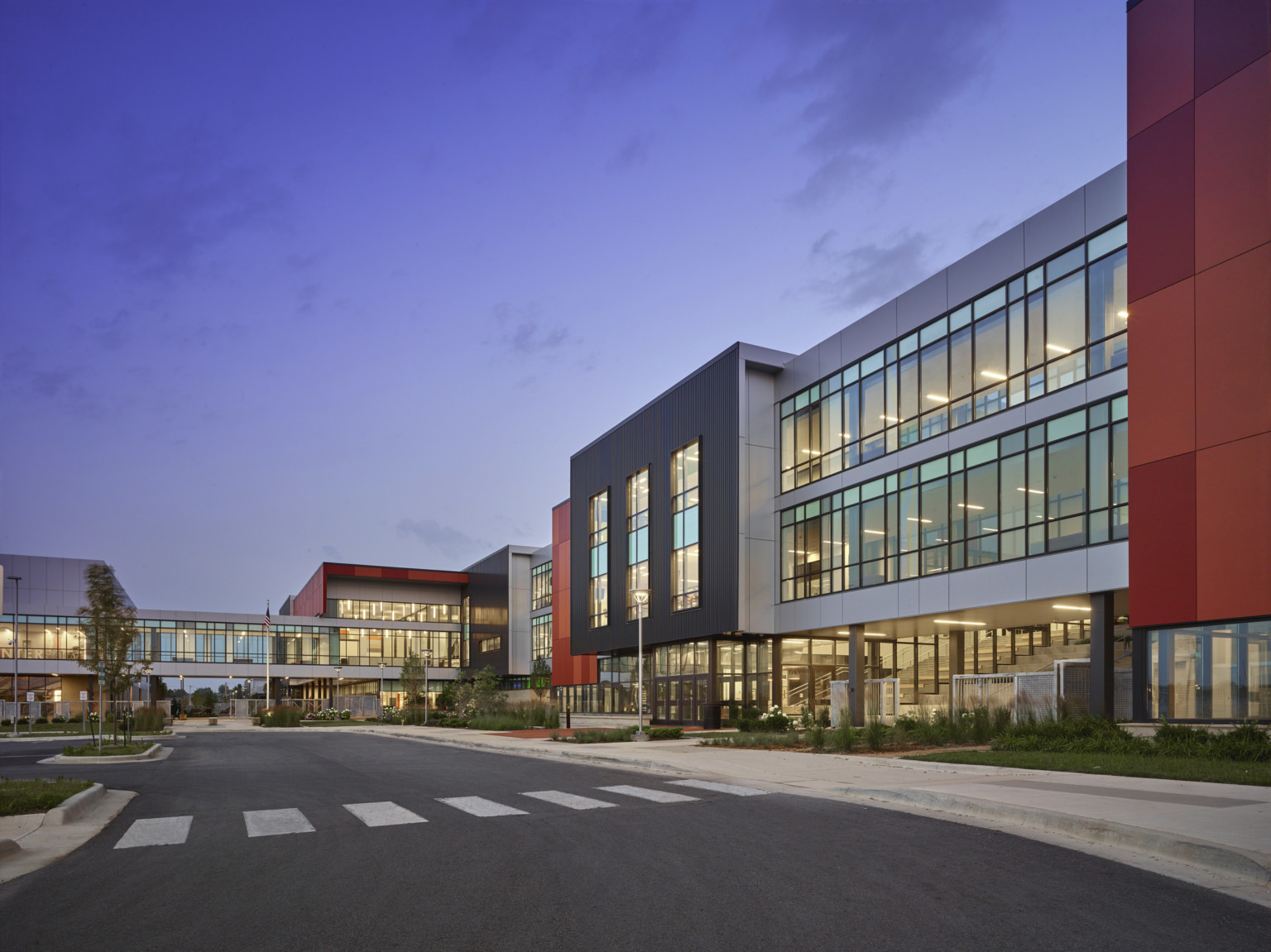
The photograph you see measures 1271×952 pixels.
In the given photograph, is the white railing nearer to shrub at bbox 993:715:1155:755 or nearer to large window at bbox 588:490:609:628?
shrub at bbox 993:715:1155:755

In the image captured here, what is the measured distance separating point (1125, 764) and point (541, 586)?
7170 centimetres

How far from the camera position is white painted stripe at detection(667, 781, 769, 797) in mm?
14321

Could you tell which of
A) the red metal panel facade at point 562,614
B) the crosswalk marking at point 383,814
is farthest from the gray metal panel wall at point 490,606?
the crosswalk marking at point 383,814

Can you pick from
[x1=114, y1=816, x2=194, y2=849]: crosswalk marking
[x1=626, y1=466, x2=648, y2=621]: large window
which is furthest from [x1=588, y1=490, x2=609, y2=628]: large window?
[x1=114, y1=816, x2=194, y2=849]: crosswalk marking

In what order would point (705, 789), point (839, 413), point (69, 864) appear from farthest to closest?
point (839, 413) < point (705, 789) < point (69, 864)

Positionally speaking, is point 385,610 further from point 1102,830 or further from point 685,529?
point 1102,830

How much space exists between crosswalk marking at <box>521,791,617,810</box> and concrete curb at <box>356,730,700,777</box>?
4347 mm

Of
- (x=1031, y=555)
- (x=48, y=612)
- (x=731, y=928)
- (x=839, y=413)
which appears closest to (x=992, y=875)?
(x=731, y=928)

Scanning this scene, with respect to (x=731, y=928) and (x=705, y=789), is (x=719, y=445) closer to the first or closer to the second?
(x=705, y=789)

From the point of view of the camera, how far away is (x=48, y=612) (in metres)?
83.4

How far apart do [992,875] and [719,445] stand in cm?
3320

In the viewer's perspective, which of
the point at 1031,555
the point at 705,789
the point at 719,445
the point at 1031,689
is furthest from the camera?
the point at 719,445

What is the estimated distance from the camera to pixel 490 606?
3698 inches

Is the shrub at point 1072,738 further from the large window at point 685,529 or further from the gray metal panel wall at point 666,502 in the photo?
the large window at point 685,529
